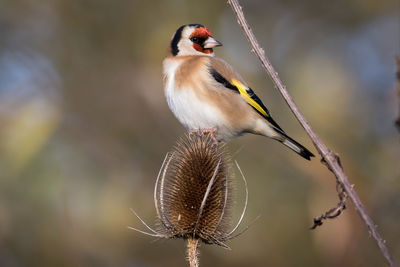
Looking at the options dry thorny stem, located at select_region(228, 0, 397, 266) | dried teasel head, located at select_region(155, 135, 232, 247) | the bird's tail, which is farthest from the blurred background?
dry thorny stem, located at select_region(228, 0, 397, 266)

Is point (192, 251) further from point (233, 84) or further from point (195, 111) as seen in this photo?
point (233, 84)

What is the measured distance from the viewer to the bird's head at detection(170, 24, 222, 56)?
245 inches

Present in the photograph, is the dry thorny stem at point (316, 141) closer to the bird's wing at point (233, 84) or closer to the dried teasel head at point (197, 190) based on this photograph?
the dried teasel head at point (197, 190)

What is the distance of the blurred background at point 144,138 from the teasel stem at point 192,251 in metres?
4.84

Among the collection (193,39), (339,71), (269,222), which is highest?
(193,39)

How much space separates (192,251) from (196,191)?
69 centimetres

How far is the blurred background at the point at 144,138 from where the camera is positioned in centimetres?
962

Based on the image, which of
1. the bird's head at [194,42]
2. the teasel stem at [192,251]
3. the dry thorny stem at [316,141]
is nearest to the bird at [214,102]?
the bird's head at [194,42]

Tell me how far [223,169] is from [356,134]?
7174 mm

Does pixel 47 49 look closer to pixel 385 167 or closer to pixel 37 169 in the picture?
pixel 37 169

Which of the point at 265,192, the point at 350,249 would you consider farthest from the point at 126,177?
the point at 350,249

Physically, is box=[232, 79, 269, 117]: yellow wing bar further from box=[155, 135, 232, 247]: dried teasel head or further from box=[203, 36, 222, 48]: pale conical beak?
box=[155, 135, 232, 247]: dried teasel head

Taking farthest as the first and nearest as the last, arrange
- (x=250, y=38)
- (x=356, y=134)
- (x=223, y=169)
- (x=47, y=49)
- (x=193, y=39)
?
(x=47, y=49), (x=356, y=134), (x=193, y=39), (x=223, y=169), (x=250, y=38)

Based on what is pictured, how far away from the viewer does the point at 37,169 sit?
945 cm
